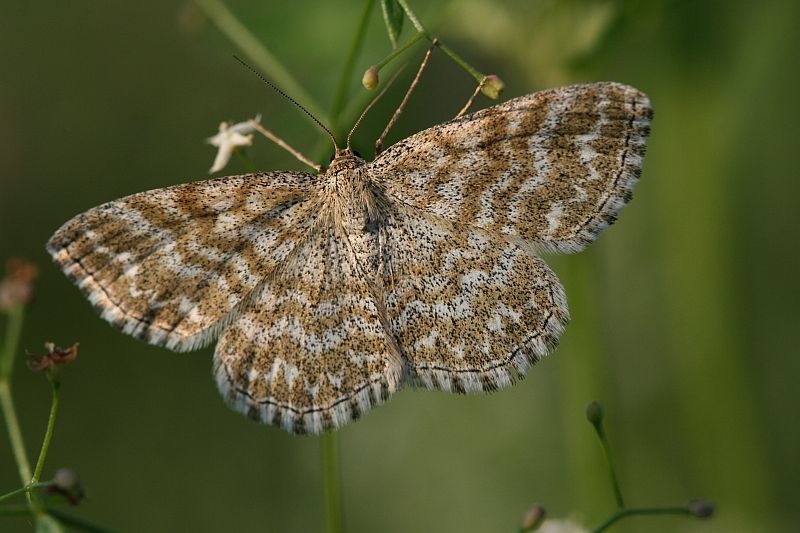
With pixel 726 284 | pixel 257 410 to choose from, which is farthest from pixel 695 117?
pixel 257 410

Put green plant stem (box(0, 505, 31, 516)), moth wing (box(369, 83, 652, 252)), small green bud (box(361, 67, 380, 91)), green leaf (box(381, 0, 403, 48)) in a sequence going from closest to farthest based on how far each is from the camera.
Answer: green plant stem (box(0, 505, 31, 516)) < green leaf (box(381, 0, 403, 48)) < small green bud (box(361, 67, 380, 91)) < moth wing (box(369, 83, 652, 252))

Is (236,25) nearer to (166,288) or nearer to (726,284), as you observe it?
(166,288)

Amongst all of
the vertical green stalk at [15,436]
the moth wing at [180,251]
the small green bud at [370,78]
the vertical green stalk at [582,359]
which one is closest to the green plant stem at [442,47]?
the small green bud at [370,78]

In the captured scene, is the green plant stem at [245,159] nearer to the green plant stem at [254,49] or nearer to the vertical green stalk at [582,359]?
the green plant stem at [254,49]

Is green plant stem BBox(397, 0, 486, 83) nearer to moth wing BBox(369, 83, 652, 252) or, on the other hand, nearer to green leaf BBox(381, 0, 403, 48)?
green leaf BBox(381, 0, 403, 48)

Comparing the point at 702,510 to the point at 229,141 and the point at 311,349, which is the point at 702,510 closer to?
the point at 311,349

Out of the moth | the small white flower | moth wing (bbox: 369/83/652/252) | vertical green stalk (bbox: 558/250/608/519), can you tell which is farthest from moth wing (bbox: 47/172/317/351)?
vertical green stalk (bbox: 558/250/608/519)

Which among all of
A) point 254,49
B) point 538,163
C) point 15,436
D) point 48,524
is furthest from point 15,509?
point 254,49
